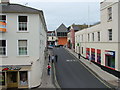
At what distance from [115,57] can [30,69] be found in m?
11.2

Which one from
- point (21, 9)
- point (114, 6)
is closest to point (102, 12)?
point (114, 6)

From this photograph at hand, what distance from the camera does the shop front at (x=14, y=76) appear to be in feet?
47.0

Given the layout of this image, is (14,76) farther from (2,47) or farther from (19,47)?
(2,47)

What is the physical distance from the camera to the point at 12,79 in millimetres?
15133

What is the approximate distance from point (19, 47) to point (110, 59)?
42.8 feet

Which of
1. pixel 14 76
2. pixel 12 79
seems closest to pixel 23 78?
pixel 14 76

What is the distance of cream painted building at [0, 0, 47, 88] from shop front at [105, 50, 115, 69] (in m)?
10.7

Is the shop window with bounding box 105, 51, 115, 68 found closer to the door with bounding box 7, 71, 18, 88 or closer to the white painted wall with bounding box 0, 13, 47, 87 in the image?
the white painted wall with bounding box 0, 13, 47, 87

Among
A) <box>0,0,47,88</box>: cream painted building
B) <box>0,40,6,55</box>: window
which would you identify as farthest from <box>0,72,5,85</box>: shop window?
<box>0,40,6,55</box>: window

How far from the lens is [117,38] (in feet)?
59.5

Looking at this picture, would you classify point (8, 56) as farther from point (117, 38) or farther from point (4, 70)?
point (117, 38)

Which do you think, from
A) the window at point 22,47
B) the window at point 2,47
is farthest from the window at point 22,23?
the window at point 2,47

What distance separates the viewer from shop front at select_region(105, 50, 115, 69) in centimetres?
1928

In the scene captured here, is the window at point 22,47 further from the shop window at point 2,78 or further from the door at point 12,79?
the shop window at point 2,78
